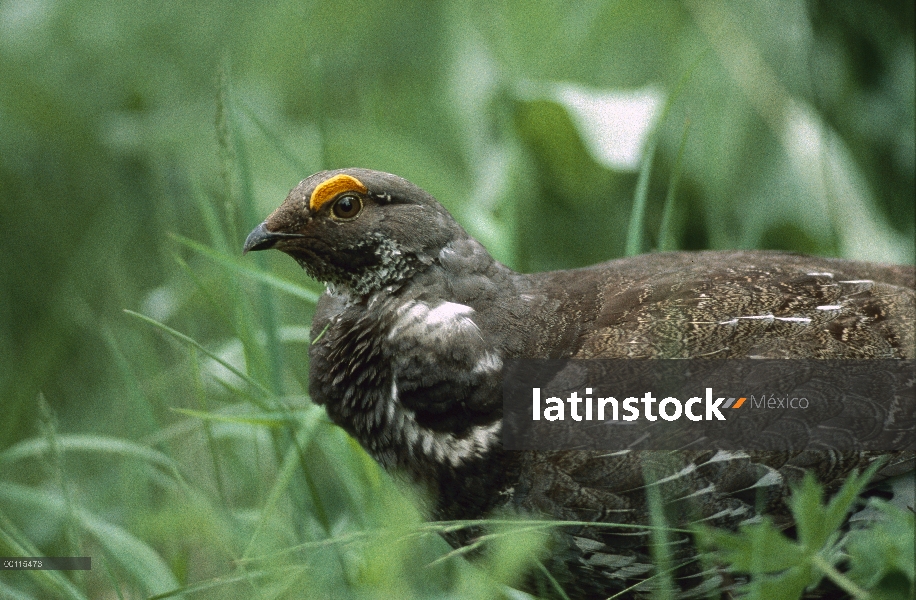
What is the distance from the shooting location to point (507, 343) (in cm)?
268

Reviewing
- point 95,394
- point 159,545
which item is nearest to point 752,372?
point 159,545

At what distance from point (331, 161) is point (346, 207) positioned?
94 centimetres

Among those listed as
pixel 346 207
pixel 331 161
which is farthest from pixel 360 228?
pixel 331 161

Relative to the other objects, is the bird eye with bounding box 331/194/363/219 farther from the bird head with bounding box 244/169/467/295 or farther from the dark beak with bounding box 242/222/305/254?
the dark beak with bounding box 242/222/305/254

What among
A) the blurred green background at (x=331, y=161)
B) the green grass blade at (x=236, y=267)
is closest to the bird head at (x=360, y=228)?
the green grass blade at (x=236, y=267)

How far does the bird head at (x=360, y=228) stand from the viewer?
2678mm

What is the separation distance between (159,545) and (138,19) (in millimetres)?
3739

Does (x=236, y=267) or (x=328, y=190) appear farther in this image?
(x=236, y=267)

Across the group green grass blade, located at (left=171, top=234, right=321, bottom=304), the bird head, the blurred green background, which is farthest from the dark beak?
the blurred green background

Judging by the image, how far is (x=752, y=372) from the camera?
261cm

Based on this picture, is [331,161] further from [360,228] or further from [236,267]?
[360,228]

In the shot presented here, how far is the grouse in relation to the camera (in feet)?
8.50
